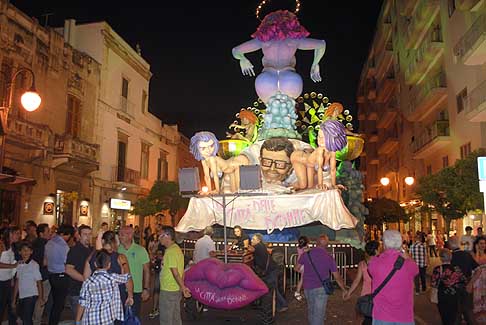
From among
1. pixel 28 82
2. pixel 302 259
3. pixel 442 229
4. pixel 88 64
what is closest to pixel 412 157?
pixel 442 229

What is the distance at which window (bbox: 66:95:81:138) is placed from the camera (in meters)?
24.9

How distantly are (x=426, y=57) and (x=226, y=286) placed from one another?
26.2 meters

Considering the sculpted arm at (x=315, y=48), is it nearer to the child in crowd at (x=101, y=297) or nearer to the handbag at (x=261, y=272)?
the handbag at (x=261, y=272)

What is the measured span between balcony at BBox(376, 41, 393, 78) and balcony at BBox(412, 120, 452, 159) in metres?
12.4

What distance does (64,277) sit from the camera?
334 inches

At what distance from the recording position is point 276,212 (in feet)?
54.2

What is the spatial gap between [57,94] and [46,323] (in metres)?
16.7

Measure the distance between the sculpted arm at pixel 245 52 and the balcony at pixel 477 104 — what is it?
9.71m

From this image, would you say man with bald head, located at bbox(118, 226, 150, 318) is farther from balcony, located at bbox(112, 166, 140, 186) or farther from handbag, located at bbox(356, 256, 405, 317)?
balcony, located at bbox(112, 166, 140, 186)

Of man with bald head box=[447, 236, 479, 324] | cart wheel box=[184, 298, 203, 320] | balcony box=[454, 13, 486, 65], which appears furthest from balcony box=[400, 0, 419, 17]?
cart wheel box=[184, 298, 203, 320]

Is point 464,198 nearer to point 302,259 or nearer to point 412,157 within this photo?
point 302,259

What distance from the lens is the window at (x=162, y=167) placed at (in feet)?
121

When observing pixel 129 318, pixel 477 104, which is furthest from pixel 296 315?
pixel 477 104

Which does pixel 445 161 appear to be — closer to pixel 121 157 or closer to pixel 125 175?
pixel 125 175
